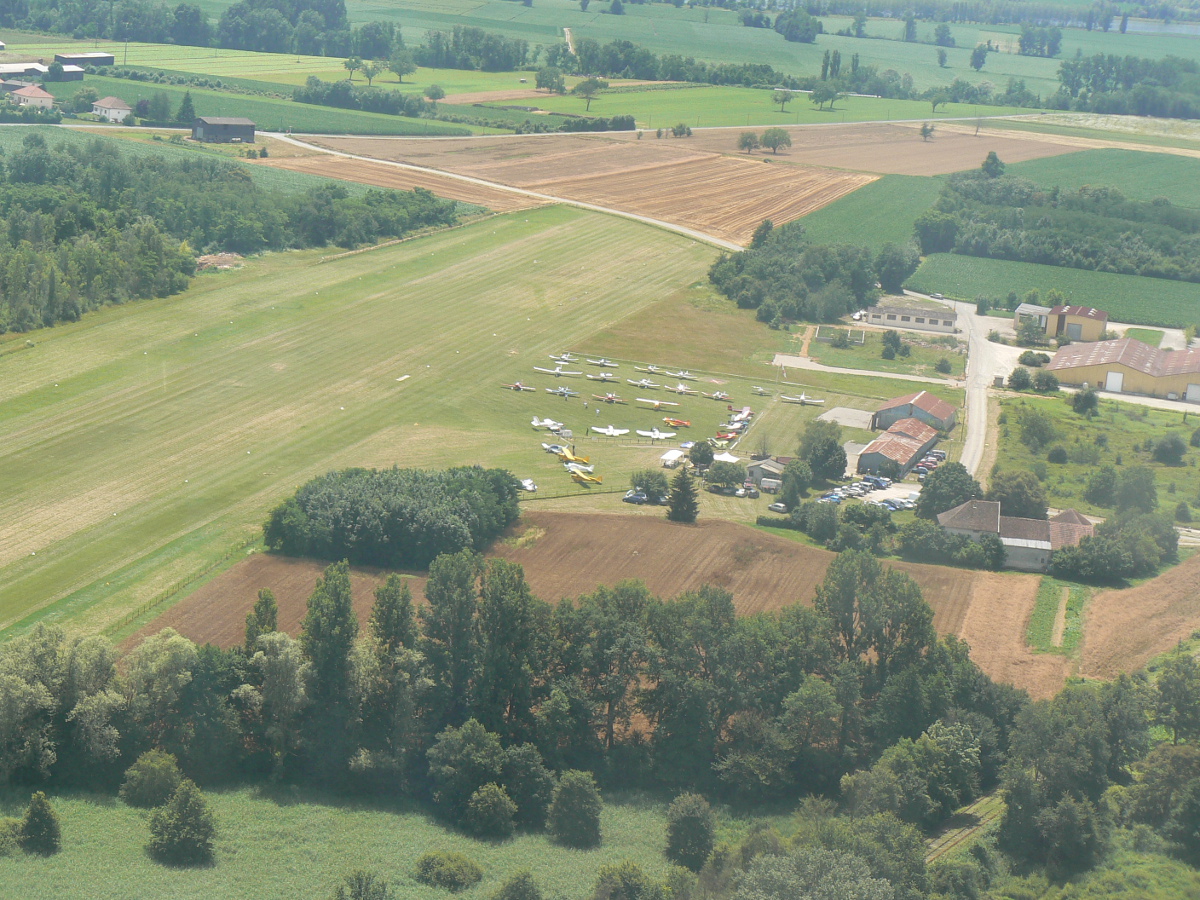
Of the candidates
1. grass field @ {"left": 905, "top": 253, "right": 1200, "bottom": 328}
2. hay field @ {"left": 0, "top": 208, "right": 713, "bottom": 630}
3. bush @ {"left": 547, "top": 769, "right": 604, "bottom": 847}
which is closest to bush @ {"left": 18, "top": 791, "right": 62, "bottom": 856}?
hay field @ {"left": 0, "top": 208, "right": 713, "bottom": 630}

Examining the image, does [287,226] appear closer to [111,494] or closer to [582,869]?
[111,494]

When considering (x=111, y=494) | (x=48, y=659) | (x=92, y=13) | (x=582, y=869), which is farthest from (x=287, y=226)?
(x=92, y=13)

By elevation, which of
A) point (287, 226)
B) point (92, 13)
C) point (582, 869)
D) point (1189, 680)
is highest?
point (92, 13)

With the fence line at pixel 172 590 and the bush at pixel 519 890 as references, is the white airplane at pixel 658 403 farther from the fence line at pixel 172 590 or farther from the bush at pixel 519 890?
the bush at pixel 519 890

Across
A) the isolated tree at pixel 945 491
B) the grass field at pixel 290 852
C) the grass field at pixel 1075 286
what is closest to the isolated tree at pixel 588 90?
the grass field at pixel 1075 286

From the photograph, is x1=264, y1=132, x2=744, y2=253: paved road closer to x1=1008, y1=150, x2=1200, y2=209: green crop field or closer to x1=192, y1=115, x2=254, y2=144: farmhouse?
x1=192, y1=115, x2=254, y2=144: farmhouse

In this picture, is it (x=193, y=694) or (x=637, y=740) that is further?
(x=637, y=740)
